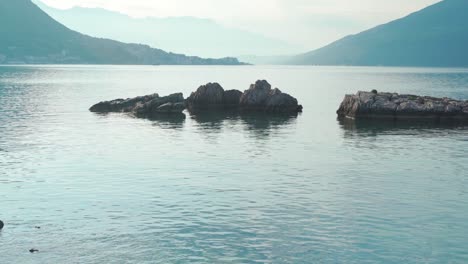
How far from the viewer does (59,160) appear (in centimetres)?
5594

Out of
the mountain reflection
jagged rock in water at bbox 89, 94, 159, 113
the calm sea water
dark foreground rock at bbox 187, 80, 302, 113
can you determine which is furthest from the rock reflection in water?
jagged rock in water at bbox 89, 94, 159, 113

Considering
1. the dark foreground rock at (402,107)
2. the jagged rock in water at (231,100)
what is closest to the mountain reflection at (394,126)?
the dark foreground rock at (402,107)

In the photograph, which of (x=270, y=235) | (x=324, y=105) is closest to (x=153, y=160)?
(x=270, y=235)

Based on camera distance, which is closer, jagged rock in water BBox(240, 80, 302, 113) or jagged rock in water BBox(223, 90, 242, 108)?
jagged rock in water BBox(240, 80, 302, 113)

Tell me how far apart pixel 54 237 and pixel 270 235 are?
39.8ft

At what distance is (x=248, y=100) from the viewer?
109875mm

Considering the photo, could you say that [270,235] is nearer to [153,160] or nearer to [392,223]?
[392,223]

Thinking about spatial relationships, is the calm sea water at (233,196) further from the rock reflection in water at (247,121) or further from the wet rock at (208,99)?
the wet rock at (208,99)

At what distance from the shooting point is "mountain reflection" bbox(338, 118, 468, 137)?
77.9 m

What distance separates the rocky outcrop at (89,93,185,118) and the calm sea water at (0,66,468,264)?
24.8 m

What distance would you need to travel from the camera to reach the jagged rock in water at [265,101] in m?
107

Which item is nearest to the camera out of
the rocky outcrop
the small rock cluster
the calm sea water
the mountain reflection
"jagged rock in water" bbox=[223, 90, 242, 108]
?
the calm sea water

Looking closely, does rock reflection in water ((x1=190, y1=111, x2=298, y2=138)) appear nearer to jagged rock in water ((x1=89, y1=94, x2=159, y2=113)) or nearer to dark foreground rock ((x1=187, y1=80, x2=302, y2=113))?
dark foreground rock ((x1=187, y1=80, x2=302, y2=113))

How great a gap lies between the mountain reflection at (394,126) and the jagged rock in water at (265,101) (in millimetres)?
15297
